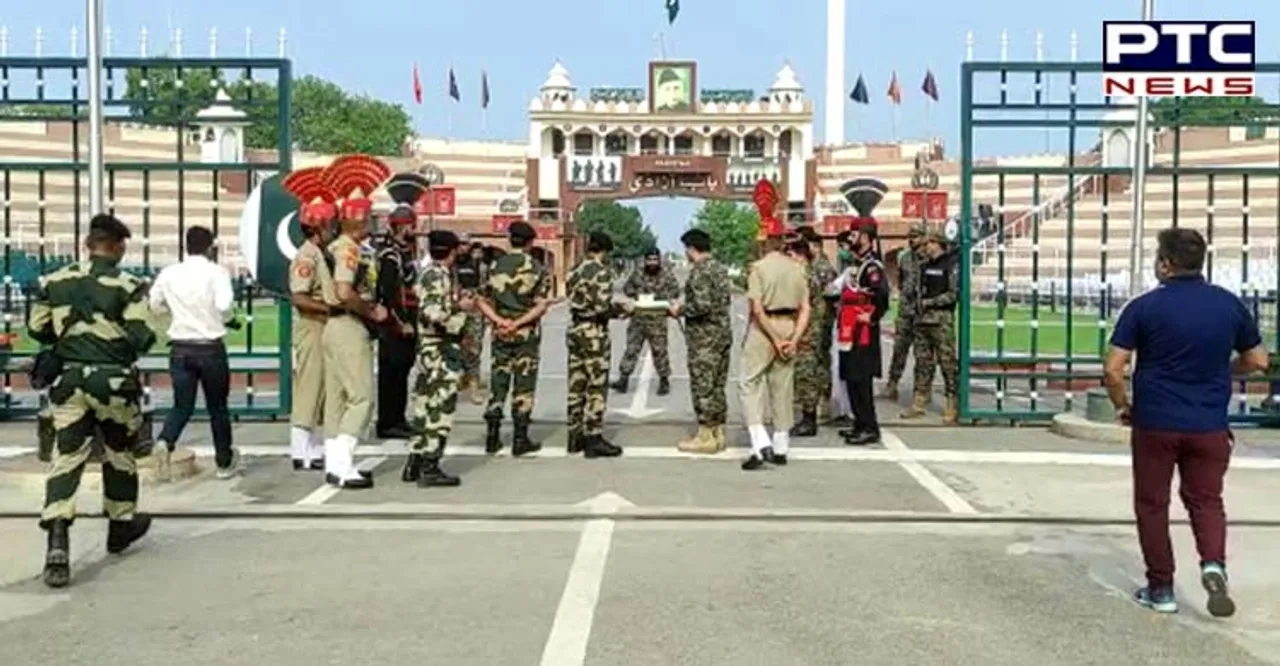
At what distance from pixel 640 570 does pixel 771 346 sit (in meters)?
3.80

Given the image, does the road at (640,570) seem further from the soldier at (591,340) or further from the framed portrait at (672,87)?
the framed portrait at (672,87)

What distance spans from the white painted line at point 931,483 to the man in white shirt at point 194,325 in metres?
5.02

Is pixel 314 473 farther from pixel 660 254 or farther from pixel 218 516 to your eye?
pixel 660 254

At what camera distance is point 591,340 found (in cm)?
1116

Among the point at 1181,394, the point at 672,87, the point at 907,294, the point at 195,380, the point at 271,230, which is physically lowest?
Answer: the point at 195,380

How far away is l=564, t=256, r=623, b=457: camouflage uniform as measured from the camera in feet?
36.4

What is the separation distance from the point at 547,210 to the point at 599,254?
71.4m

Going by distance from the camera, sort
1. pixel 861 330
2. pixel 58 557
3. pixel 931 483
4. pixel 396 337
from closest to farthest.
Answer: pixel 58 557, pixel 931 483, pixel 396 337, pixel 861 330

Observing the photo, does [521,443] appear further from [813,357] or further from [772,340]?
[813,357]

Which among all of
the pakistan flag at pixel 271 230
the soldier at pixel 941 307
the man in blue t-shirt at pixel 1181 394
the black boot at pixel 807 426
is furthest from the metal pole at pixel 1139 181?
the pakistan flag at pixel 271 230

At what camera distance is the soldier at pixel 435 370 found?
32.4 feet

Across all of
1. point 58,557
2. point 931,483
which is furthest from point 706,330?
point 58,557

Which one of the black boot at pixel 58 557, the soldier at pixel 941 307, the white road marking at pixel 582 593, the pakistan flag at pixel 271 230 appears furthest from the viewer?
the soldier at pixel 941 307

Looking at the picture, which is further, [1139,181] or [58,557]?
[1139,181]
